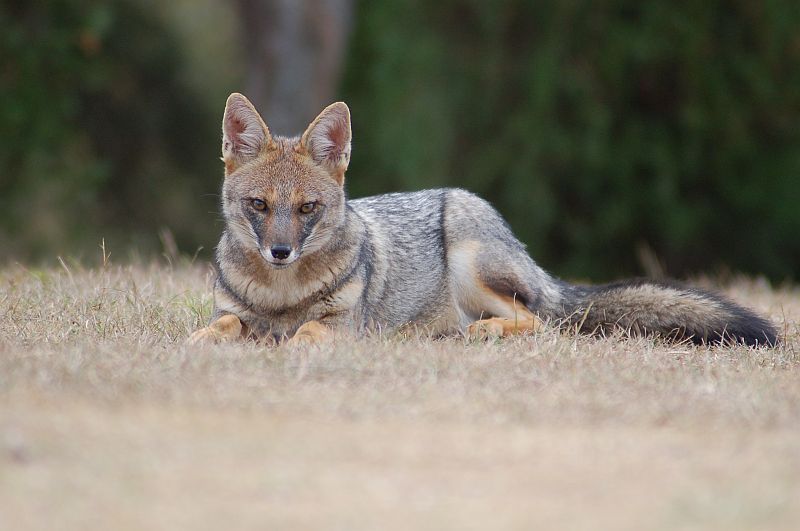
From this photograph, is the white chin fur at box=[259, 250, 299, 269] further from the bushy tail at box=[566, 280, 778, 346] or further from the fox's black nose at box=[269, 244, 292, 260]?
the bushy tail at box=[566, 280, 778, 346]

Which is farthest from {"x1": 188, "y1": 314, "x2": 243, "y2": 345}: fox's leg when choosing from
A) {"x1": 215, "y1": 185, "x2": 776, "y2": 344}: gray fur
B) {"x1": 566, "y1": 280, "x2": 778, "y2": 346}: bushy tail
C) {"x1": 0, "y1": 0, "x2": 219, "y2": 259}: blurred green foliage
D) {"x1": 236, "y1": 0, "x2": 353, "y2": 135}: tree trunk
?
{"x1": 0, "y1": 0, "x2": 219, "y2": 259}: blurred green foliage

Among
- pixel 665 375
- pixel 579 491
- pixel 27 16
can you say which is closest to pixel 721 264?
pixel 27 16

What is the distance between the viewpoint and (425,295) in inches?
272

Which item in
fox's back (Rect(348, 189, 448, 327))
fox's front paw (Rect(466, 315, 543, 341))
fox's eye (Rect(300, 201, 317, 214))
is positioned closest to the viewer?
fox's eye (Rect(300, 201, 317, 214))

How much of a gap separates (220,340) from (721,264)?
11.0 metres

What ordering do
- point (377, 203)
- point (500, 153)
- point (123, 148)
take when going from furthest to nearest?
1. point (123, 148)
2. point (500, 153)
3. point (377, 203)

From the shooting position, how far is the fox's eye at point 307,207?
20.3 ft

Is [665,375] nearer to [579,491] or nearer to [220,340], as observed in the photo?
[579,491]

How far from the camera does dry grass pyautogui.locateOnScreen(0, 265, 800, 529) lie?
3.32 meters

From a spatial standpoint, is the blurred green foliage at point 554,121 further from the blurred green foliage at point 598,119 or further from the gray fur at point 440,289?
the gray fur at point 440,289

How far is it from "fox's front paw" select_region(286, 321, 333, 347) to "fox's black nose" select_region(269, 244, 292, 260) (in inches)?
15.5

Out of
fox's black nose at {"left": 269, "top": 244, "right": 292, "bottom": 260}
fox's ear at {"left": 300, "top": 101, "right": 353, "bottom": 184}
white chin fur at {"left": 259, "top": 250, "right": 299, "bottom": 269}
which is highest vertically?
fox's ear at {"left": 300, "top": 101, "right": 353, "bottom": 184}

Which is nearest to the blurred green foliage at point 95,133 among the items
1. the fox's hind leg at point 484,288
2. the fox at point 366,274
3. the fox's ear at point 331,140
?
the fox at point 366,274

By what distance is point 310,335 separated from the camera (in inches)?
228
